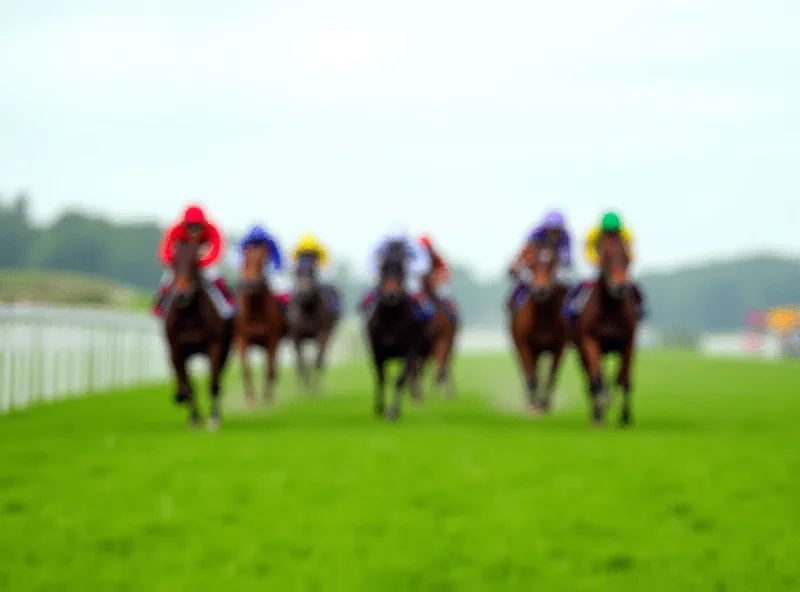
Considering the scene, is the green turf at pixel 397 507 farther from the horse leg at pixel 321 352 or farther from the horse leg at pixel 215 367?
the horse leg at pixel 321 352

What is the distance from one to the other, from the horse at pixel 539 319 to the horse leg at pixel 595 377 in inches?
35.5

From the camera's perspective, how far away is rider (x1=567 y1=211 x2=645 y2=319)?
47.7ft

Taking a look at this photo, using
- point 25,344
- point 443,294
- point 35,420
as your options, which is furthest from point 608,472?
point 443,294

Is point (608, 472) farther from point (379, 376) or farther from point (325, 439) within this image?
point (379, 376)

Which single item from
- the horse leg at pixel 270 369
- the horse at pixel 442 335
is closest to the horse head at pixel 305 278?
the horse at pixel 442 335

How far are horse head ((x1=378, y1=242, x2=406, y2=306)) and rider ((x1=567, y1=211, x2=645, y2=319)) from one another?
1862 millimetres

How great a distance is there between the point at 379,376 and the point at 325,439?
3297 millimetres

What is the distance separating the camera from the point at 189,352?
48.9ft

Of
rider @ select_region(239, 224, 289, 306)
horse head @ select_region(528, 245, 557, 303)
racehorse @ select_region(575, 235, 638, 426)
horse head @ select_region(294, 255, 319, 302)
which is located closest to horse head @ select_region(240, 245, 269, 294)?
rider @ select_region(239, 224, 289, 306)

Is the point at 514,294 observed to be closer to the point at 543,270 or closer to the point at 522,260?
the point at 522,260

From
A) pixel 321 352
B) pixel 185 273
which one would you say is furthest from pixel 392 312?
pixel 321 352

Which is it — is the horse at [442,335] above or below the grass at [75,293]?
above

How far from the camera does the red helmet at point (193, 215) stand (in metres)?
14.1

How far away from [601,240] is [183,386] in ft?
14.8
